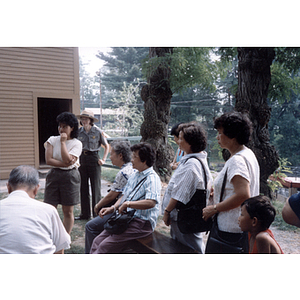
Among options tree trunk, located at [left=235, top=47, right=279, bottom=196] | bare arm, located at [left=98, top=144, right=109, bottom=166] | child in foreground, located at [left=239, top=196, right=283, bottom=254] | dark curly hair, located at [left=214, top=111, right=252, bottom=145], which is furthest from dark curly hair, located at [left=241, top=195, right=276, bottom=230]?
bare arm, located at [left=98, top=144, right=109, bottom=166]

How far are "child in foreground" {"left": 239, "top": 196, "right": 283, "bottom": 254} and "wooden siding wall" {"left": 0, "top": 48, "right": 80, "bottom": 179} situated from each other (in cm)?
192

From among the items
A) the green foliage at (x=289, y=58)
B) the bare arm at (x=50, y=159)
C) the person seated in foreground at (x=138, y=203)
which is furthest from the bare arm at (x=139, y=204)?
the green foliage at (x=289, y=58)

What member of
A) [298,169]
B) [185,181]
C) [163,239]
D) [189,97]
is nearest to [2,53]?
[189,97]

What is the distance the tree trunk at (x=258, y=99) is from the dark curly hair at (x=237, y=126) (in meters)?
0.82

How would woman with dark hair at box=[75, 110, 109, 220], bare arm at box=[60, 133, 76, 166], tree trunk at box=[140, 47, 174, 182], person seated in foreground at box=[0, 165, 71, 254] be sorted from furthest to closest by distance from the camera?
1. tree trunk at box=[140, 47, 174, 182]
2. woman with dark hair at box=[75, 110, 109, 220]
3. bare arm at box=[60, 133, 76, 166]
4. person seated in foreground at box=[0, 165, 71, 254]

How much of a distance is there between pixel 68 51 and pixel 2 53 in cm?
64

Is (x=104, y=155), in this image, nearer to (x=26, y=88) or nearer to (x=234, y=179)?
(x=26, y=88)

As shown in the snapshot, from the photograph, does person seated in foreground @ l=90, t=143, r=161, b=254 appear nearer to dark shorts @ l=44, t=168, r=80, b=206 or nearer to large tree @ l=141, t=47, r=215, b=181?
dark shorts @ l=44, t=168, r=80, b=206

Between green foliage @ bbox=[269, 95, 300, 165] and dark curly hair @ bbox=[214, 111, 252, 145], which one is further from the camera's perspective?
green foliage @ bbox=[269, 95, 300, 165]

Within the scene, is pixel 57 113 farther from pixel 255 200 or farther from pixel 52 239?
pixel 255 200

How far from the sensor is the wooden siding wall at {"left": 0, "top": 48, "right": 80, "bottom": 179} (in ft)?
9.42

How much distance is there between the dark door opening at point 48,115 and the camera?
284 centimetres

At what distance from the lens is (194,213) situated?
234 centimetres

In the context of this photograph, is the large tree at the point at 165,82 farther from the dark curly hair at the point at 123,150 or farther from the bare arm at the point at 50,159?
the bare arm at the point at 50,159
